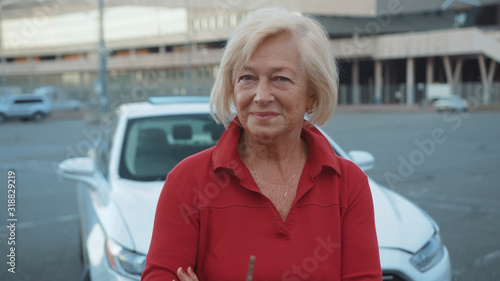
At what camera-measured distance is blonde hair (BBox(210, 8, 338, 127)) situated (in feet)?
5.45

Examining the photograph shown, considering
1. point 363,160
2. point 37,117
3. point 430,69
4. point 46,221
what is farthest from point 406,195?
point 430,69

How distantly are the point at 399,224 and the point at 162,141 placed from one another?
2098 millimetres

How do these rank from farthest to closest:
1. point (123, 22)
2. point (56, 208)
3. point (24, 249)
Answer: point (123, 22)
point (56, 208)
point (24, 249)

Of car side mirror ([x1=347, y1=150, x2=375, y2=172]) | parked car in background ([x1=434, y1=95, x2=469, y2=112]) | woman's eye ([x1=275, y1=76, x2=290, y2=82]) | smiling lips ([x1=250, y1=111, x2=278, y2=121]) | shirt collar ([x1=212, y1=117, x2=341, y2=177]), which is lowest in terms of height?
parked car in background ([x1=434, y1=95, x2=469, y2=112])

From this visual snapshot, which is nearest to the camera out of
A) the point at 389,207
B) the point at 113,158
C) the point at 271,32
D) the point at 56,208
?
the point at 271,32

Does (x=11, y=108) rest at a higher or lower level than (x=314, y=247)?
lower

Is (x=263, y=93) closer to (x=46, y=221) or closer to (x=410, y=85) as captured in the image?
(x=46, y=221)

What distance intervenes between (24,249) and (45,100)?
38344 mm

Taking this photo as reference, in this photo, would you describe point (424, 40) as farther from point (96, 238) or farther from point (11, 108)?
point (96, 238)

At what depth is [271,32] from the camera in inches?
65.1

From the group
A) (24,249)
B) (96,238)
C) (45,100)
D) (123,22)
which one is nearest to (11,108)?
(45,100)

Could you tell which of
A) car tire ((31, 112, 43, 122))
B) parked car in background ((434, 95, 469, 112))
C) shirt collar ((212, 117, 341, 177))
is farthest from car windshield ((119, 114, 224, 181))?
parked car in background ((434, 95, 469, 112))

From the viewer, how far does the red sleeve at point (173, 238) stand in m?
1.63

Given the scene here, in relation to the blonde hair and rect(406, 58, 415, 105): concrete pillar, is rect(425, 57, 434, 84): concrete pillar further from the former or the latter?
the blonde hair
